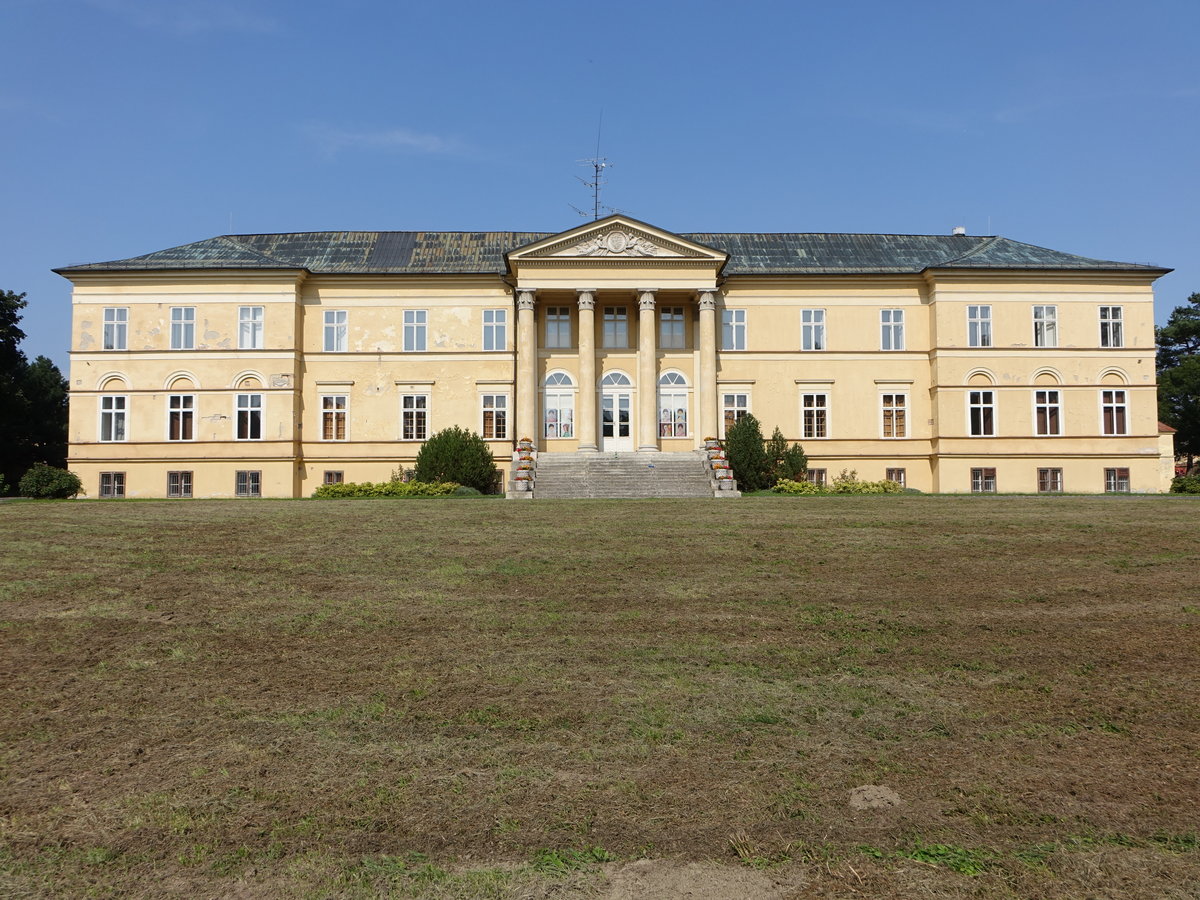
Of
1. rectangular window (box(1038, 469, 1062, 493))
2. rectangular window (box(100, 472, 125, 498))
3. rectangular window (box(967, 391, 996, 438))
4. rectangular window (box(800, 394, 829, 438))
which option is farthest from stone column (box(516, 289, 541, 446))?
rectangular window (box(1038, 469, 1062, 493))

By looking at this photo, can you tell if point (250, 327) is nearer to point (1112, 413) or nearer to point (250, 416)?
point (250, 416)

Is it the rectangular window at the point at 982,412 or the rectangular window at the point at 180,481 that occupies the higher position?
the rectangular window at the point at 982,412

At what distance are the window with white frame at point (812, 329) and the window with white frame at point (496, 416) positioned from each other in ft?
43.6

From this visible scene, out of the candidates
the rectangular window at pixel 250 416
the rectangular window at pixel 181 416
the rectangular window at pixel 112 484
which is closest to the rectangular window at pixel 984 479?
the rectangular window at pixel 250 416

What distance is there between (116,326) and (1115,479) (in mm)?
42774

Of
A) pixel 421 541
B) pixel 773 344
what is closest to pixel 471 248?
pixel 773 344

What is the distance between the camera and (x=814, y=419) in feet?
134

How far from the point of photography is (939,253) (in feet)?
141

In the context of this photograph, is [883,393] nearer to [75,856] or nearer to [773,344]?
[773,344]

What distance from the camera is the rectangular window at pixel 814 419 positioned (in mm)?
40719

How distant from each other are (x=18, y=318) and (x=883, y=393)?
48604mm

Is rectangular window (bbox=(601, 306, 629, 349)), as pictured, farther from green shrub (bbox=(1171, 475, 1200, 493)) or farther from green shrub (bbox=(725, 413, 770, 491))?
green shrub (bbox=(1171, 475, 1200, 493))

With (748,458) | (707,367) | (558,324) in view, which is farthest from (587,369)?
(748,458)

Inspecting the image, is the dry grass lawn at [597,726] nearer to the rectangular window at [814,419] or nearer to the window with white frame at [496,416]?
the window with white frame at [496,416]
